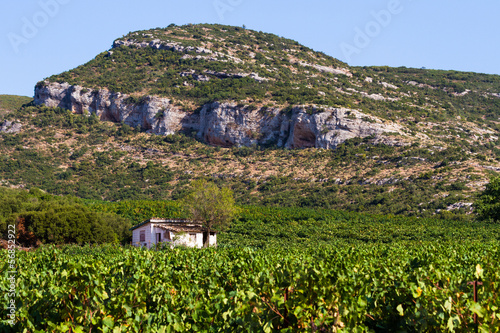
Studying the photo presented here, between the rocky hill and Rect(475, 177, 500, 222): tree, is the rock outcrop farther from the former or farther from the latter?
Rect(475, 177, 500, 222): tree

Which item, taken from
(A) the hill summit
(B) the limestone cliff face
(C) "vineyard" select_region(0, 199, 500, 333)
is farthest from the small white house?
(A) the hill summit

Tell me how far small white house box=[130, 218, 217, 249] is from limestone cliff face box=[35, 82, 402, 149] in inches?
1845

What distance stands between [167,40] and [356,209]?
77.0 m

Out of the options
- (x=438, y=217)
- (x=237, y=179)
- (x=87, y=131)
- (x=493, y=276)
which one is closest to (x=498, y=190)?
(x=438, y=217)

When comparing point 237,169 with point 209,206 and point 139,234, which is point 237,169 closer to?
point 209,206

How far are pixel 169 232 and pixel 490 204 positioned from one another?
35.3 metres

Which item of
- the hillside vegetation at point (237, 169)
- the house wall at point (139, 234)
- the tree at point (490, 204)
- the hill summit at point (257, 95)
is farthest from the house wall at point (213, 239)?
the hill summit at point (257, 95)

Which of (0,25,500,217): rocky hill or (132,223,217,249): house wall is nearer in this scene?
(132,223,217,249): house wall

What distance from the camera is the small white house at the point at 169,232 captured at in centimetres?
4281

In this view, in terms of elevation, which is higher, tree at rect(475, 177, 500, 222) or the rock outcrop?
the rock outcrop

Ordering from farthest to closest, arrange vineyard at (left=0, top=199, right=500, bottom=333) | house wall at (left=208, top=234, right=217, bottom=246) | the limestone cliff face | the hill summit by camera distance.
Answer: the hill summit → the limestone cliff face → house wall at (left=208, top=234, right=217, bottom=246) → vineyard at (left=0, top=199, right=500, bottom=333)

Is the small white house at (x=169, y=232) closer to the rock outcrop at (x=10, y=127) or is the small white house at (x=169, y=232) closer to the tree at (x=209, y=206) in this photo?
the tree at (x=209, y=206)

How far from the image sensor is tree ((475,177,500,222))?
55.8 m

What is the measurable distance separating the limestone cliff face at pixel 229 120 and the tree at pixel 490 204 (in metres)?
27.7
